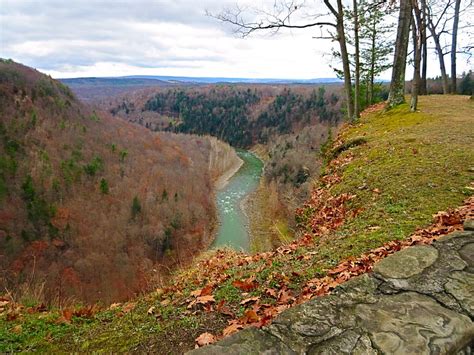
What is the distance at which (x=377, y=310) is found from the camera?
2.37m

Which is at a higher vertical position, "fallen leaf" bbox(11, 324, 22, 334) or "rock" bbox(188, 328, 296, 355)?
"rock" bbox(188, 328, 296, 355)

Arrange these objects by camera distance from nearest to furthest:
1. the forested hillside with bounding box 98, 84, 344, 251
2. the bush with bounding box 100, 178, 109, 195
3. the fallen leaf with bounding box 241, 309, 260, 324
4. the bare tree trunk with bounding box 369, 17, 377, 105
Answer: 1. the fallen leaf with bounding box 241, 309, 260, 324
2. the bare tree trunk with bounding box 369, 17, 377, 105
3. the bush with bounding box 100, 178, 109, 195
4. the forested hillside with bounding box 98, 84, 344, 251

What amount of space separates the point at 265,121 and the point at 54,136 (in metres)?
59.3

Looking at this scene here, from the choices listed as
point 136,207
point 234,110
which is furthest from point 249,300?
point 234,110

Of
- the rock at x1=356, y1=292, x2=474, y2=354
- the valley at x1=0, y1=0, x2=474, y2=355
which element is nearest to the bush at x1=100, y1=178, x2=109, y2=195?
the valley at x1=0, y1=0, x2=474, y2=355

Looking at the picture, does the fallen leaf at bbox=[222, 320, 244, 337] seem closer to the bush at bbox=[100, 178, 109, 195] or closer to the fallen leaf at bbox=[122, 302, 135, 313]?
the fallen leaf at bbox=[122, 302, 135, 313]

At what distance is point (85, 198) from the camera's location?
A: 44906 millimetres

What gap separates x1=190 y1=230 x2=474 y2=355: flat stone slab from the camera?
6.89ft

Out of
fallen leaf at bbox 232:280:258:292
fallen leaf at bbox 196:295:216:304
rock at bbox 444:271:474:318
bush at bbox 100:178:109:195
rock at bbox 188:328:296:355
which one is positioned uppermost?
rock at bbox 444:271:474:318

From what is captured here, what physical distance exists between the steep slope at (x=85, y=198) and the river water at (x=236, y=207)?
159 cm

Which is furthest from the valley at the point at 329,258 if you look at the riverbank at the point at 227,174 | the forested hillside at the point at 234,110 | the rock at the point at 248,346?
the forested hillside at the point at 234,110

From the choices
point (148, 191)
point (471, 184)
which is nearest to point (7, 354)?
point (471, 184)

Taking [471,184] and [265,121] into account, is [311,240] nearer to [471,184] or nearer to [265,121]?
[471,184]

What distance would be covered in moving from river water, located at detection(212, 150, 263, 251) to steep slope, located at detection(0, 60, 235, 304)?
1585 millimetres
